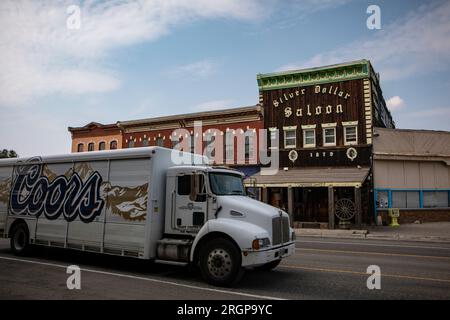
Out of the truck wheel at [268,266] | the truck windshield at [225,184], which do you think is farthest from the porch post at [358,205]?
the truck windshield at [225,184]

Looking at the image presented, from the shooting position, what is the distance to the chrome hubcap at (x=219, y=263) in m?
7.60

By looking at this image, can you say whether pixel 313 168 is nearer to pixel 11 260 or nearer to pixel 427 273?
pixel 427 273

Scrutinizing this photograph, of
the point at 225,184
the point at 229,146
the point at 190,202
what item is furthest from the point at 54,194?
the point at 229,146

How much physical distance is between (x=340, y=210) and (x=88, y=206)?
59.1 ft

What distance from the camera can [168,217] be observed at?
8938 mm

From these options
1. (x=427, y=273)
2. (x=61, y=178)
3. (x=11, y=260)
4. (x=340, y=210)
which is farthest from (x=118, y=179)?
(x=340, y=210)

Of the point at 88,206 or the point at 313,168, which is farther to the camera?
the point at 313,168

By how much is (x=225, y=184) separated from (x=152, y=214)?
192 cm

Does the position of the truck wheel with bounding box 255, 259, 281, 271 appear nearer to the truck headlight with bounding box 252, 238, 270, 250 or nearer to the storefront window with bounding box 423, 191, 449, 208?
the truck headlight with bounding box 252, 238, 270, 250

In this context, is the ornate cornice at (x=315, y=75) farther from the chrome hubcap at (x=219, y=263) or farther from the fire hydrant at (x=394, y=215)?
the chrome hubcap at (x=219, y=263)

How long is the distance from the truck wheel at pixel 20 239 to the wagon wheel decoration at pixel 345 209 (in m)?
17.8

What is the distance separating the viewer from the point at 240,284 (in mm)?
7965

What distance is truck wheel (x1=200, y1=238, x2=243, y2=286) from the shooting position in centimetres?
749
